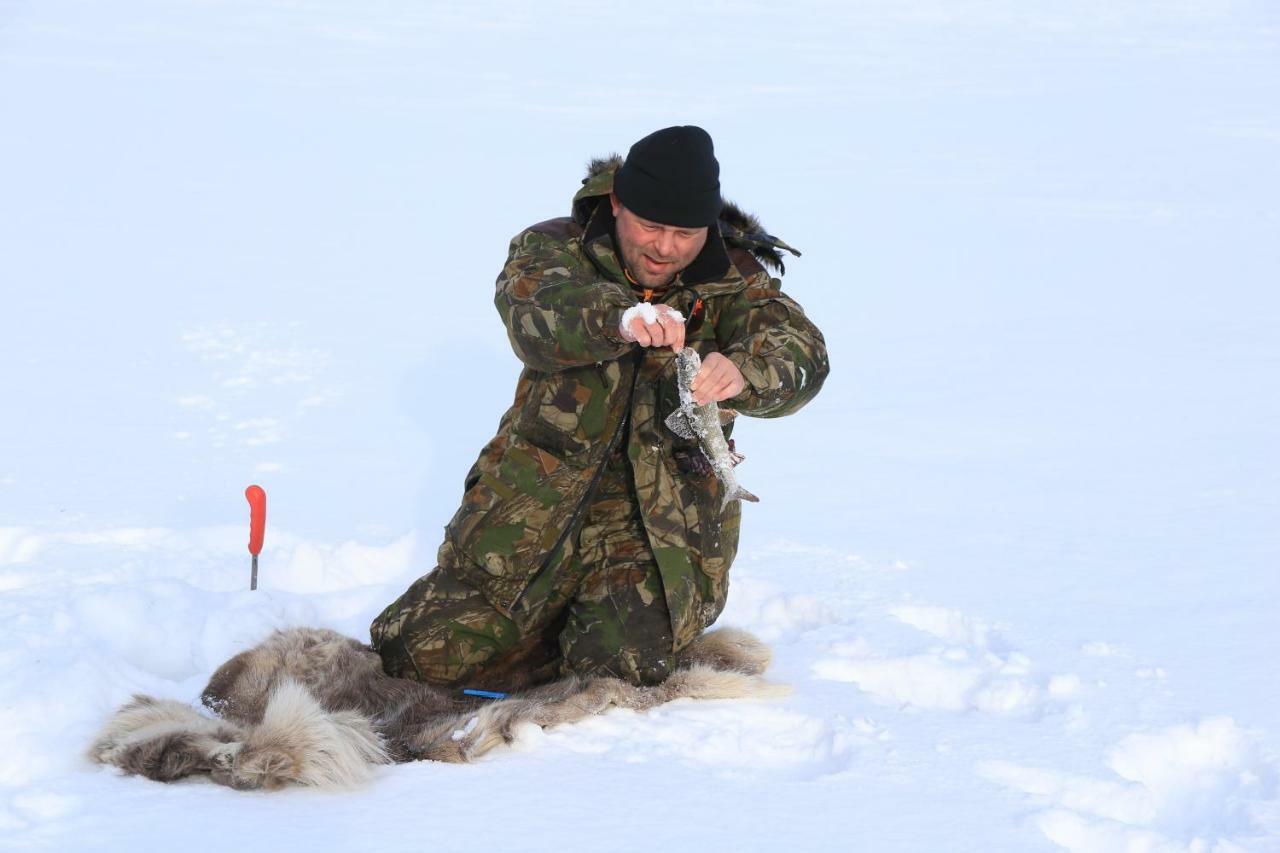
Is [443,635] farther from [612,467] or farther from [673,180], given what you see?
[673,180]

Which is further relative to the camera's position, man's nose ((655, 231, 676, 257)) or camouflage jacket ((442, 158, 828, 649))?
camouflage jacket ((442, 158, 828, 649))

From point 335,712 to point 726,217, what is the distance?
1468 millimetres

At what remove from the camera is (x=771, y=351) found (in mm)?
2969

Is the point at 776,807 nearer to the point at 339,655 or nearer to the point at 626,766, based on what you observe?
the point at 626,766

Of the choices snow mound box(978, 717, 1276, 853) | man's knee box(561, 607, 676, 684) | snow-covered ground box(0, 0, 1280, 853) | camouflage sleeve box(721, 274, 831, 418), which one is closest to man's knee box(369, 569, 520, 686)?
man's knee box(561, 607, 676, 684)

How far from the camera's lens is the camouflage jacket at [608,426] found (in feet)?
10.2

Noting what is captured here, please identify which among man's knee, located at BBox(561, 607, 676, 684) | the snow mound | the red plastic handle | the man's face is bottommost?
the snow mound

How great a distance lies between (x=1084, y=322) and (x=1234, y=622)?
3270mm

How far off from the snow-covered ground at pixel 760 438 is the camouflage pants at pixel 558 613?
312 mm

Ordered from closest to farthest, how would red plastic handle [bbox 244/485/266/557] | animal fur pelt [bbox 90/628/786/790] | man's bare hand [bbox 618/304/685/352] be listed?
animal fur pelt [bbox 90/628/786/790] → man's bare hand [bbox 618/304/685/352] → red plastic handle [bbox 244/485/266/557]

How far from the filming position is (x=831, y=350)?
20.8 feet

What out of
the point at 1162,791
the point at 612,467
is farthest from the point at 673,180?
the point at 1162,791

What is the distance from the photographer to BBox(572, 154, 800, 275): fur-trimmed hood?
10.3 ft

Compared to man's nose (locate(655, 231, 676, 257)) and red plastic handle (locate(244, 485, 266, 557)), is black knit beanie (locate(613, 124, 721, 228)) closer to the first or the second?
man's nose (locate(655, 231, 676, 257))
